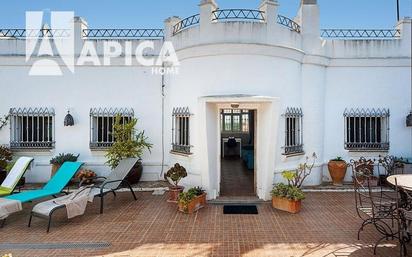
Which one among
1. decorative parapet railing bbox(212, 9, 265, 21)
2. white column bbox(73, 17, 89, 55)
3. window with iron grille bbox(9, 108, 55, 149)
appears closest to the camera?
decorative parapet railing bbox(212, 9, 265, 21)

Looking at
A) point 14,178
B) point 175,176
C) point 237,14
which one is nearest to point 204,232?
point 175,176

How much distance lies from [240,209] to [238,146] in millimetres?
11344

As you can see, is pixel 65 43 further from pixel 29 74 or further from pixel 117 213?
pixel 117 213

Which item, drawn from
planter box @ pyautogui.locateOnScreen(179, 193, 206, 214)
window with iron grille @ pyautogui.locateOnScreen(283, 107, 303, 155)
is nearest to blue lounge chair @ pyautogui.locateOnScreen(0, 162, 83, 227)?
planter box @ pyautogui.locateOnScreen(179, 193, 206, 214)

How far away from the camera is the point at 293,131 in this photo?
9617 millimetres

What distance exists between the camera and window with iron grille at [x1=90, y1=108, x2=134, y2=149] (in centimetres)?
1036

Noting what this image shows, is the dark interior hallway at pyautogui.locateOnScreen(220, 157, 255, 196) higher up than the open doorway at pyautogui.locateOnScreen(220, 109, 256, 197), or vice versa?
the open doorway at pyautogui.locateOnScreen(220, 109, 256, 197)

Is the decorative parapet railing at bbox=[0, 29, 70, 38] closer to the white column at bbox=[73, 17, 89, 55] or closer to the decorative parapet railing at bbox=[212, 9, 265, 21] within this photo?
the white column at bbox=[73, 17, 89, 55]

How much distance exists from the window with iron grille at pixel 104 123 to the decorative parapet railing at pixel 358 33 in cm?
748

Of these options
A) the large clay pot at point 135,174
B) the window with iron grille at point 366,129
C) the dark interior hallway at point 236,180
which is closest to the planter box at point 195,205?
the dark interior hallway at point 236,180

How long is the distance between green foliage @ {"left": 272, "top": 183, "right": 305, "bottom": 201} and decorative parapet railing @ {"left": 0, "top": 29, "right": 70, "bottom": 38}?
28.8ft

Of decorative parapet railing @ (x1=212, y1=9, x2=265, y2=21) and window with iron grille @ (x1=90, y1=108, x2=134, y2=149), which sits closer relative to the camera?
decorative parapet railing @ (x1=212, y1=9, x2=265, y2=21)

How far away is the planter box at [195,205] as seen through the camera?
24.1ft

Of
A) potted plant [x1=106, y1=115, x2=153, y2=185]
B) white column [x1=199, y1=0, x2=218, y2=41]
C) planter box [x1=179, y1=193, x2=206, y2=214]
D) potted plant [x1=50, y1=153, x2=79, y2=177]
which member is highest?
white column [x1=199, y1=0, x2=218, y2=41]
